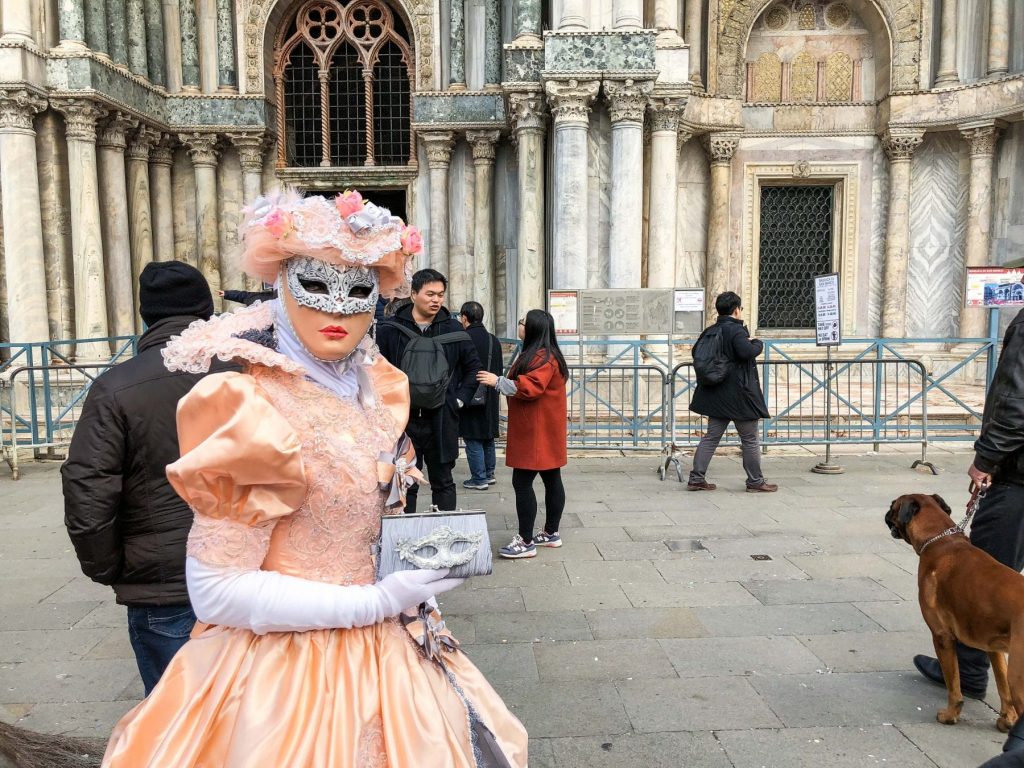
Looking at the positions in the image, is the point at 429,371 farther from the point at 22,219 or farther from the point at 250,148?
the point at 250,148

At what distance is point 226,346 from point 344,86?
13.7 m

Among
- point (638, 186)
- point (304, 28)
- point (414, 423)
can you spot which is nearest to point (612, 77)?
point (638, 186)

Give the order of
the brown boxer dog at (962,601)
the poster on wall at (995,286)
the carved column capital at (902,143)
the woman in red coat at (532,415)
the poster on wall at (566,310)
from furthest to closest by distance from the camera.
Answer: the carved column capital at (902,143) → the poster on wall at (566,310) → the poster on wall at (995,286) → the woman in red coat at (532,415) → the brown boxer dog at (962,601)

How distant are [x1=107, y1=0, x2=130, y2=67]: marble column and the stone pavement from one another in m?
8.72

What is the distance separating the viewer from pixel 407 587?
1.77 meters

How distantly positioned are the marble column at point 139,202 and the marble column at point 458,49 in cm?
529

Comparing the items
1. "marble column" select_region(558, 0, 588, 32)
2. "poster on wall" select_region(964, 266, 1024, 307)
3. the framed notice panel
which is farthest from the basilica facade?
"poster on wall" select_region(964, 266, 1024, 307)

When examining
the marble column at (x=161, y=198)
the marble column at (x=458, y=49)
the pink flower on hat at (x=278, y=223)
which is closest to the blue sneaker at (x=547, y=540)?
the pink flower on hat at (x=278, y=223)

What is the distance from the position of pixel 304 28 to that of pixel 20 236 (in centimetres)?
619

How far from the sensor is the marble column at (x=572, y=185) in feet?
35.5

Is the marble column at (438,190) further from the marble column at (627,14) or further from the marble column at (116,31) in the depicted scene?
the marble column at (116,31)

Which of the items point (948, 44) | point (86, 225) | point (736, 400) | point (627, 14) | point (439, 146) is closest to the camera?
point (736, 400)

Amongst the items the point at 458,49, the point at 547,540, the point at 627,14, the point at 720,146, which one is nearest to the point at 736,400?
the point at 547,540

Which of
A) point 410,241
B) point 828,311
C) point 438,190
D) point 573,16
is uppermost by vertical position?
point 573,16
